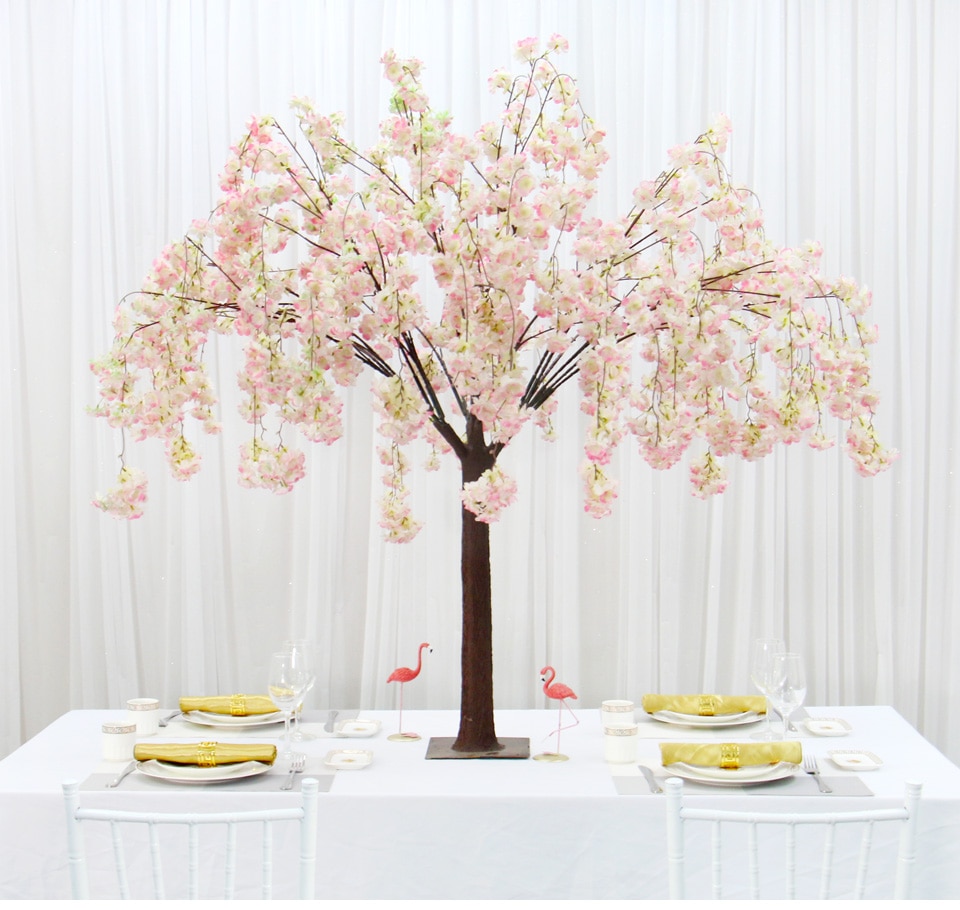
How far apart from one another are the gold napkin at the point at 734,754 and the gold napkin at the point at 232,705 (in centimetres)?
83

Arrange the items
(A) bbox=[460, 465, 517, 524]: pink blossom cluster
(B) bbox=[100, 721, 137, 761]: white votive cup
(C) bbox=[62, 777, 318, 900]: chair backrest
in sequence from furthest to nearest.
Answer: (B) bbox=[100, 721, 137, 761]: white votive cup < (A) bbox=[460, 465, 517, 524]: pink blossom cluster < (C) bbox=[62, 777, 318, 900]: chair backrest

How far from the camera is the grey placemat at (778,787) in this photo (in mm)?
1806

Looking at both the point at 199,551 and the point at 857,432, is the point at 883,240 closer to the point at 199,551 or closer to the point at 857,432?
the point at 857,432

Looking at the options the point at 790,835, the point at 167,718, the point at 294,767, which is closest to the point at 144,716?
the point at 167,718

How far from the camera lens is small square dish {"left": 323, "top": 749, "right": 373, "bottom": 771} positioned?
1960mm

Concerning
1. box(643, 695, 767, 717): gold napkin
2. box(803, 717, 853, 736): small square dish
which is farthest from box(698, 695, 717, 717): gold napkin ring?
box(803, 717, 853, 736): small square dish

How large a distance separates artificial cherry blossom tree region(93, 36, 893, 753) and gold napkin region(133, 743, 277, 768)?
0.41 m

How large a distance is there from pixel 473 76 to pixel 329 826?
1.86 metres

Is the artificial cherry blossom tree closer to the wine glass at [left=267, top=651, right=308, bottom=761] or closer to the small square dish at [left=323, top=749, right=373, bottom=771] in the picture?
the wine glass at [left=267, top=651, right=308, bottom=761]

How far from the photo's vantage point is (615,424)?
1799 mm

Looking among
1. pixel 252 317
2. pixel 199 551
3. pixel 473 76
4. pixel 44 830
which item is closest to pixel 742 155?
pixel 473 76

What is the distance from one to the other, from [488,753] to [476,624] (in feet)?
0.75

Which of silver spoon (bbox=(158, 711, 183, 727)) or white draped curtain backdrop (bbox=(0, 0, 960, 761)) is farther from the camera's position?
white draped curtain backdrop (bbox=(0, 0, 960, 761))

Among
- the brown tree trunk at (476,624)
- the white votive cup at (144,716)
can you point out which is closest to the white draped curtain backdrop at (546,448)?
the white votive cup at (144,716)
